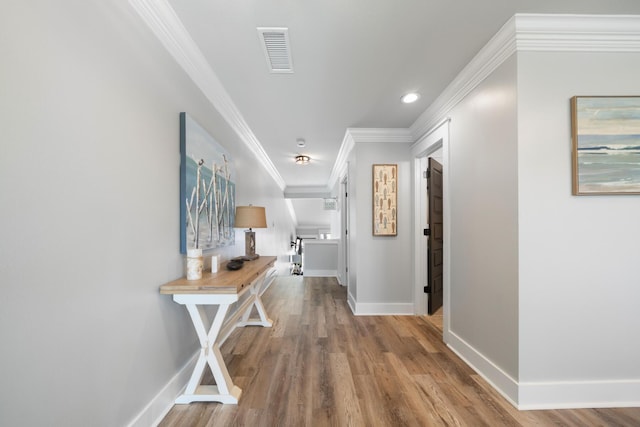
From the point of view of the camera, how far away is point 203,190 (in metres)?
2.12

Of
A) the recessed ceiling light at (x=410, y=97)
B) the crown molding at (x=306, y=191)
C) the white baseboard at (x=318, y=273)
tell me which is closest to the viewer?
the recessed ceiling light at (x=410, y=97)

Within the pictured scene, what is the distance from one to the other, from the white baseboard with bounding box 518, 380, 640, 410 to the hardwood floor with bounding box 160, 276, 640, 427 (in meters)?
0.04

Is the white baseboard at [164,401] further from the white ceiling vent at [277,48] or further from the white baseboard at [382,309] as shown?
the white ceiling vent at [277,48]

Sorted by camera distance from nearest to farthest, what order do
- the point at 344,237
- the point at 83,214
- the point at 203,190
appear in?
the point at 83,214 → the point at 203,190 → the point at 344,237

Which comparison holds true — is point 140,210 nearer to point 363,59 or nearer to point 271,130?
point 363,59

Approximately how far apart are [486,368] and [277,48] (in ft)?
9.09

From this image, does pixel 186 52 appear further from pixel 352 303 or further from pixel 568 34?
pixel 352 303

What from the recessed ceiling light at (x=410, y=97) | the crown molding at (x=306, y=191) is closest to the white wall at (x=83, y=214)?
the recessed ceiling light at (x=410, y=97)

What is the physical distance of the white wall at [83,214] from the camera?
33.2 inches

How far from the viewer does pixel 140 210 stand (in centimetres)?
144

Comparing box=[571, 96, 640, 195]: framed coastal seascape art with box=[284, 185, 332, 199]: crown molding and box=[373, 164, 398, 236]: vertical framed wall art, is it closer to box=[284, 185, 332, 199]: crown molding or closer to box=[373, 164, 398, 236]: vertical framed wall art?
box=[373, 164, 398, 236]: vertical framed wall art

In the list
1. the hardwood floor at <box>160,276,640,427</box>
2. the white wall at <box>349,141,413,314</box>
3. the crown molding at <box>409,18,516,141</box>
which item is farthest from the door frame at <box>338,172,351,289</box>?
the crown molding at <box>409,18,516,141</box>

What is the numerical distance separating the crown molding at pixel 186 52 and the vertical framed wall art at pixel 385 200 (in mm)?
1843

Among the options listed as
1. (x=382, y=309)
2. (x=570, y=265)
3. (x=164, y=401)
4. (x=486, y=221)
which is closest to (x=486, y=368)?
(x=570, y=265)
